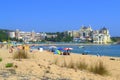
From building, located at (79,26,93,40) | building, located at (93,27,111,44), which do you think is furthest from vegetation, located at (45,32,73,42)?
building, located at (93,27,111,44)

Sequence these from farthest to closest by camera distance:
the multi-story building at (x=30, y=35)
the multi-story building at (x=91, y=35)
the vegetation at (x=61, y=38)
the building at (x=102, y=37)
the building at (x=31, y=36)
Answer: the vegetation at (x=61, y=38)
the multi-story building at (x=91, y=35)
the building at (x=102, y=37)
the building at (x=31, y=36)
the multi-story building at (x=30, y=35)

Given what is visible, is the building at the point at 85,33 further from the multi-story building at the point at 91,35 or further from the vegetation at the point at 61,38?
the vegetation at the point at 61,38

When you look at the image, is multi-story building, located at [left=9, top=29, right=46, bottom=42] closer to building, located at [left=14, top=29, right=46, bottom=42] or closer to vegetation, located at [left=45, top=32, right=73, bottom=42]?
building, located at [left=14, top=29, right=46, bottom=42]

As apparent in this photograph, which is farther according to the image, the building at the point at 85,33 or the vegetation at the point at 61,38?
the building at the point at 85,33

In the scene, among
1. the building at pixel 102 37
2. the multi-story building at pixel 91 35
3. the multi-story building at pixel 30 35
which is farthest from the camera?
the multi-story building at pixel 91 35

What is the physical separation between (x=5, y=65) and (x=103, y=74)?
3.26m

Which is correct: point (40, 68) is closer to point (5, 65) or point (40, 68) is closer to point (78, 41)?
point (5, 65)

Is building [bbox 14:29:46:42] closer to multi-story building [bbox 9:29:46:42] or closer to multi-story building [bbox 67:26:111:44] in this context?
multi-story building [bbox 9:29:46:42]

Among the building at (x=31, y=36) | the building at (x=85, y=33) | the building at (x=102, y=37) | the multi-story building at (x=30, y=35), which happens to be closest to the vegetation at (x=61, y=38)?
the building at (x=31, y=36)

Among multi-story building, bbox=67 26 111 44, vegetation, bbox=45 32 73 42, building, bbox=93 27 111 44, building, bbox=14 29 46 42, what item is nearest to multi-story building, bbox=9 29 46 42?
building, bbox=14 29 46 42

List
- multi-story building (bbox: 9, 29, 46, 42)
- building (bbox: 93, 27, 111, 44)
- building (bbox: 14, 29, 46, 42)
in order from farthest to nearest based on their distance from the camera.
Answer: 1. building (bbox: 93, 27, 111, 44)
2. building (bbox: 14, 29, 46, 42)
3. multi-story building (bbox: 9, 29, 46, 42)

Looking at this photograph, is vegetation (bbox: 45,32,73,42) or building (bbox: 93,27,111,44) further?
vegetation (bbox: 45,32,73,42)

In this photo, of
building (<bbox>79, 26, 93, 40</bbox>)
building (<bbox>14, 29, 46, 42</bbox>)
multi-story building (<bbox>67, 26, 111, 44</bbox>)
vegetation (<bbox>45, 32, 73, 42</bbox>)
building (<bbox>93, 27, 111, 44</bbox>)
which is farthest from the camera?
building (<bbox>79, 26, 93, 40</bbox>)

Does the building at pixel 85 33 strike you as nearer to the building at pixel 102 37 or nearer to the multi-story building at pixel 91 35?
the multi-story building at pixel 91 35
